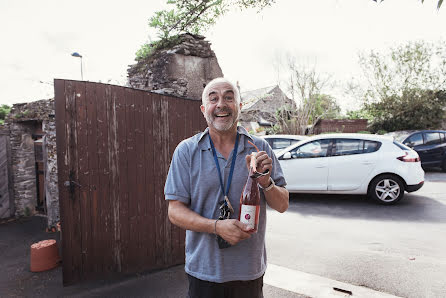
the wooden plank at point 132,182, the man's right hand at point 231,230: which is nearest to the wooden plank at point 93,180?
the wooden plank at point 132,182

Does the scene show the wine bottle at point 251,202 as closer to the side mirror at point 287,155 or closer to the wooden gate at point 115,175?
the wooden gate at point 115,175

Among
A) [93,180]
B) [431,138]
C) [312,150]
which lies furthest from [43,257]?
[431,138]

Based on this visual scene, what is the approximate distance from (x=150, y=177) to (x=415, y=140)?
11.1 m

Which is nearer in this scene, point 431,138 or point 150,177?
point 150,177

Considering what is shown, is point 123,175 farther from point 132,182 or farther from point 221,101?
point 221,101

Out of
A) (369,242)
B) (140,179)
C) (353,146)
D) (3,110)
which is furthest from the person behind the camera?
(3,110)

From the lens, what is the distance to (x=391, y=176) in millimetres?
6156

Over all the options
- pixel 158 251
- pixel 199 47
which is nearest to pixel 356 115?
pixel 199 47

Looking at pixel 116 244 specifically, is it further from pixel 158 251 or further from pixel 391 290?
pixel 391 290

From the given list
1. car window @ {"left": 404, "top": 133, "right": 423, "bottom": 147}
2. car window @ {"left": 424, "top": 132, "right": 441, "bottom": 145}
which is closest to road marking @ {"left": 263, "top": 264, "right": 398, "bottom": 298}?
Result: car window @ {"left": 404, "top": 133, "right": 423, "bottom": 147}

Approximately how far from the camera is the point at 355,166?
20.8ft

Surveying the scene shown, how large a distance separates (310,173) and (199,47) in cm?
418

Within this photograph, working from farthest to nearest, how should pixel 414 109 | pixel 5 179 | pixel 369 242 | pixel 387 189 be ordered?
pixel 414 109
pixel 5 179
pixel 387 189
pixel 369 242

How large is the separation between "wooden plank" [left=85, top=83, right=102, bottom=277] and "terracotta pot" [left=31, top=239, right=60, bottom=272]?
1219mm
